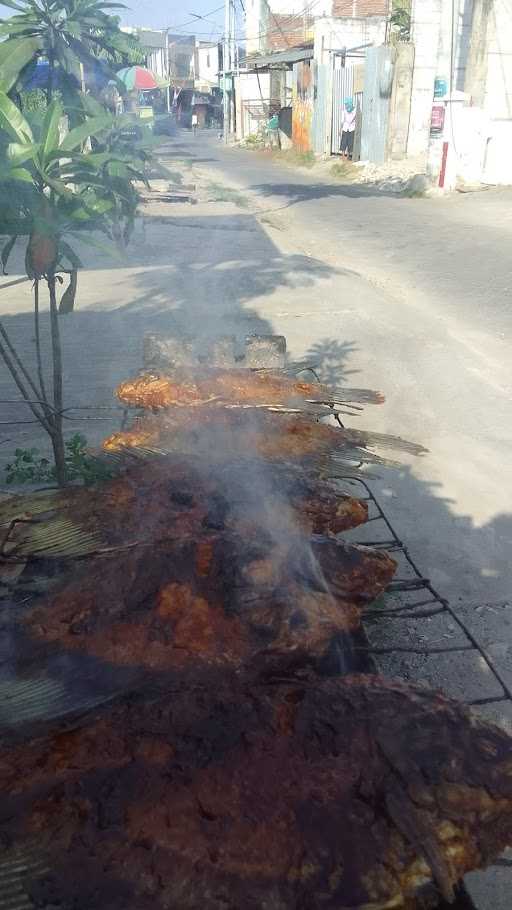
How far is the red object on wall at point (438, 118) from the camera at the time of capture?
19.9 m

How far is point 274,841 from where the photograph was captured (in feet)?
5.35

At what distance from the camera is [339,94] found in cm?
2905

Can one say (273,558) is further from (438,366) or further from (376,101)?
(376,101)

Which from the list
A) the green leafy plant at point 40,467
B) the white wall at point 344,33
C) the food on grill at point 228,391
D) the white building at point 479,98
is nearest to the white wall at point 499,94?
the white building at point 479,98

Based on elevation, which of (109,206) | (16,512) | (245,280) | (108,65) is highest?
(108,65)

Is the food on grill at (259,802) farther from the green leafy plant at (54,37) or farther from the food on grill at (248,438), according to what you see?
the green leafy plant at (54,37)

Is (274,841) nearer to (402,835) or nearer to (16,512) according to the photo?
(402,835)

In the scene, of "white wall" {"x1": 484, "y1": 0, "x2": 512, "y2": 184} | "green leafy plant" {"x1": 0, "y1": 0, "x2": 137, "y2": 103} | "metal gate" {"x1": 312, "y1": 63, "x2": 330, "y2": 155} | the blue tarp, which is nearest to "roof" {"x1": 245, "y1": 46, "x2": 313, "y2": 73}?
"metal gate" {"x1": 312, "y1": 63, "x2": 330, "y2": 155}

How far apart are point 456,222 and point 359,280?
612 cm

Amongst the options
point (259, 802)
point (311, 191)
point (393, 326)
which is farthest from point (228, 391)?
point (311, 191)

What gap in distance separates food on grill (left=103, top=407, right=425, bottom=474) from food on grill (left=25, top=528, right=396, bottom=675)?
0.98 meters

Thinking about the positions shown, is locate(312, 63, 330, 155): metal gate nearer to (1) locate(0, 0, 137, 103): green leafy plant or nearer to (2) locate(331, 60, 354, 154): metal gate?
(2) locate(331, 60, 354, 154): metal gate

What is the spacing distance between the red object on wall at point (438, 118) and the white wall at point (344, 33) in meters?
11.8

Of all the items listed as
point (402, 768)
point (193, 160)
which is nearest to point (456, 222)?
point (402, 768)
